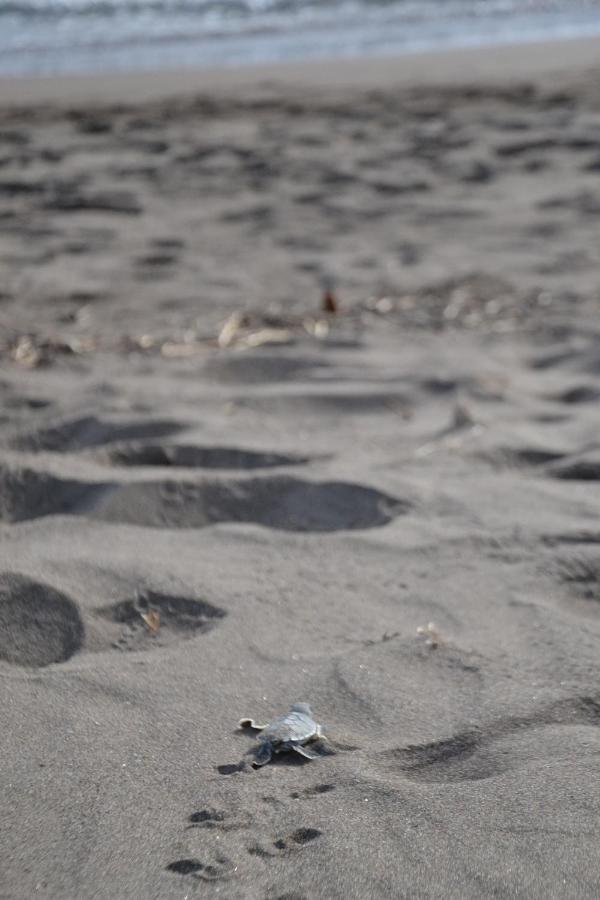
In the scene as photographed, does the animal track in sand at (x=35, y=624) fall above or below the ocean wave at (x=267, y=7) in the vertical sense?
below

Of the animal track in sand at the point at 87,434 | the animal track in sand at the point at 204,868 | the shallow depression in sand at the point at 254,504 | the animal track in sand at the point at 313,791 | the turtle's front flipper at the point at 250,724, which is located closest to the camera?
the animal track in sand at the point at 204,868

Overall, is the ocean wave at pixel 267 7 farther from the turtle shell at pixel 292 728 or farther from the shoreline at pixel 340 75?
the turtle shell at pixel 292 728

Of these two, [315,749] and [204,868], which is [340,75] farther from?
[204,868]

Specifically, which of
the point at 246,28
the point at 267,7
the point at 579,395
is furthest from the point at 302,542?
the point at 267,7

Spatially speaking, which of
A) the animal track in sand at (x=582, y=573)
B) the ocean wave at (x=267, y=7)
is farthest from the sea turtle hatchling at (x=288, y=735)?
the ocean wave at (x=267, y=7)

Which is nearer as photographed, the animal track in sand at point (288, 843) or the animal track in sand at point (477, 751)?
the animal track in sand at point (288, 843)

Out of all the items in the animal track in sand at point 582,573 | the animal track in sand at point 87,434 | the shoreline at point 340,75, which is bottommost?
the animal track in sand at point 582,573

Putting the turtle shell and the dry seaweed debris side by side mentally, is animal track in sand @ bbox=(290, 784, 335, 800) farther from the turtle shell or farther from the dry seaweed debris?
the dry seaweed debris
